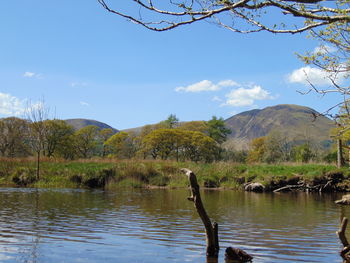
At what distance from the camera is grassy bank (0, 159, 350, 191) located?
29.0m

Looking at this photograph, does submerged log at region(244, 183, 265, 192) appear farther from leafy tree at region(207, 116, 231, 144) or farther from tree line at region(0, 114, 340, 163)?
leafy tree at region(207, 116, 231, 144)

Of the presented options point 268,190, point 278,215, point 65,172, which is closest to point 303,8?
point 278,215

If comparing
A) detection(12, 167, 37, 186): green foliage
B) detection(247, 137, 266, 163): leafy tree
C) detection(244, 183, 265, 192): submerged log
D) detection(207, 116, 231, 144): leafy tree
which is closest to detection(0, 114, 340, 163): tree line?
detection(207, 116, 231, 144): leafy tree

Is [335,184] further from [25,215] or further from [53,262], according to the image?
[53,262]

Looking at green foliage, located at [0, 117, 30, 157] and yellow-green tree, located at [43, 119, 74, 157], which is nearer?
green foliage, located at [0, 117, 30, 157]

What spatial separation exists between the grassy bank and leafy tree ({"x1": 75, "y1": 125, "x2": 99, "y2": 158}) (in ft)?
122

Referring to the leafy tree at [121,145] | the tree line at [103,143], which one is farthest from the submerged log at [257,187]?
the leafy tree at [121,145]

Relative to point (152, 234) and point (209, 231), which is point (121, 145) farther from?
point (209, 231)

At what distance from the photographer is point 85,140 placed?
71500mm

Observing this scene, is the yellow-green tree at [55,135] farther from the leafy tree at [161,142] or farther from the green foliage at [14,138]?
the leafy tree at [161,142]

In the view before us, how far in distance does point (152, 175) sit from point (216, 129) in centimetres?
4975

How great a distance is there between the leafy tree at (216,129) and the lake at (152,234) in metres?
63.5

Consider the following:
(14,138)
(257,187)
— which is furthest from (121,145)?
(257,187)

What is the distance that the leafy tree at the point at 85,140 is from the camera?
69731 millimetres
